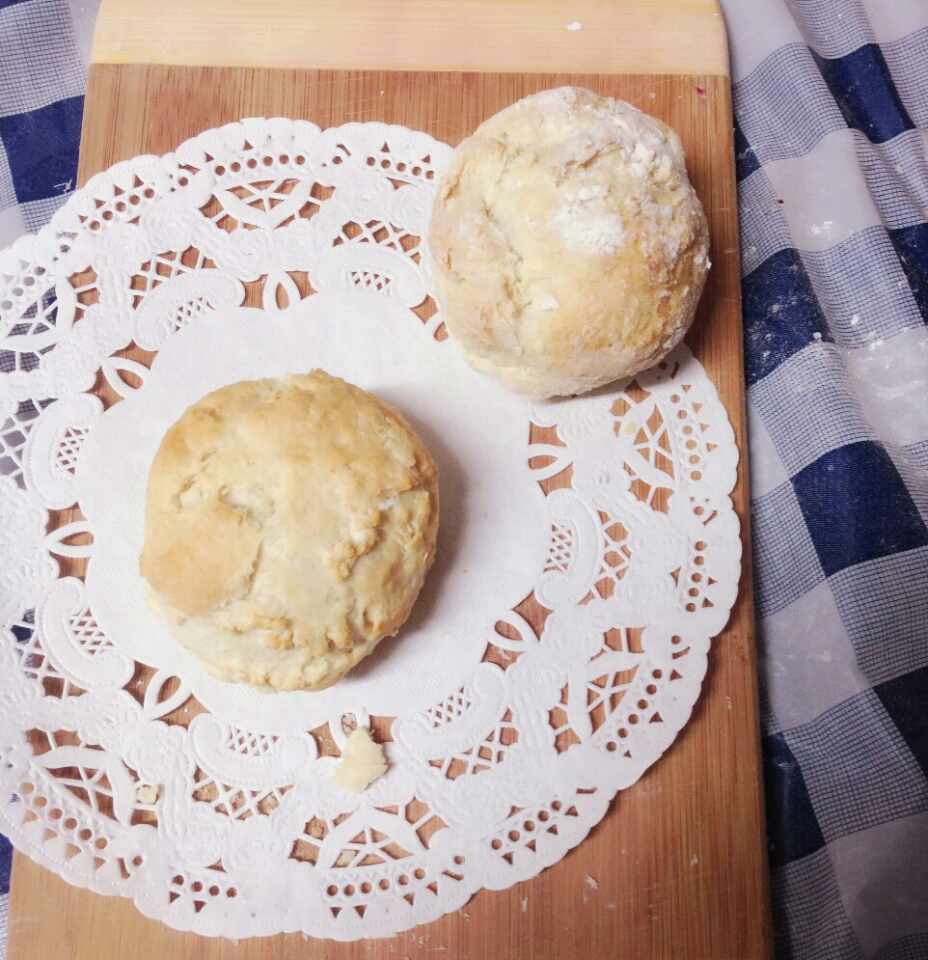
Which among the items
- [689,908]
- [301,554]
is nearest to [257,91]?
[301,554]

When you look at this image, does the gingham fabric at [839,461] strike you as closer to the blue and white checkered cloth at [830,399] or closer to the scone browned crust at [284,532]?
the blue and white checkered cloth at [830,399]

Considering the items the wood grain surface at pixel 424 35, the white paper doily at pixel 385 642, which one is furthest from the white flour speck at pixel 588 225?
the wood grain surface at pixel 424 35

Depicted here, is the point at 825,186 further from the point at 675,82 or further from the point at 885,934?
the point at 885,934

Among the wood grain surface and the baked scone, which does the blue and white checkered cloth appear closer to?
the wood grain surface

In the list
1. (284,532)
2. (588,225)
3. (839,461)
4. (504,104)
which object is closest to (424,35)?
(504,104)

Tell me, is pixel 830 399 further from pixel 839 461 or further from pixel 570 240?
pixel 570 240
